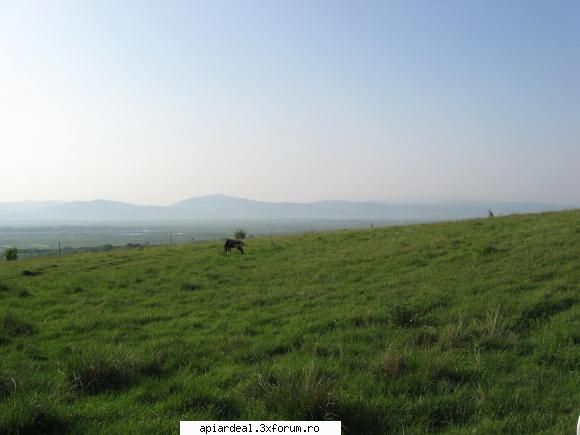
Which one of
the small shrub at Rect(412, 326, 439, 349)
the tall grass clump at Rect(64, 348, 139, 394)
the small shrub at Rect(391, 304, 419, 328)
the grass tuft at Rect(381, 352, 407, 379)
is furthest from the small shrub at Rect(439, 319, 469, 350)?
the tall grass clump at Rect(64, 348, 139, 394)

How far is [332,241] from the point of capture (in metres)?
25.5

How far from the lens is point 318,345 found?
8.48m

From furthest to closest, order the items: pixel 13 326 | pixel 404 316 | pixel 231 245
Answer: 1. pixel 231 245
2. pixel 13 326
3. pixel 404 316

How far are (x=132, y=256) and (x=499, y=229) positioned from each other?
21.2 m

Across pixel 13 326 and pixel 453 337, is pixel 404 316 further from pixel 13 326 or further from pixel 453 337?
pixel 13 326

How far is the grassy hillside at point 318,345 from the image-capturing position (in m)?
5.65

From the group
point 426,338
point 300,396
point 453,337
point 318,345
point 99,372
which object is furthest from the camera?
point 426,338

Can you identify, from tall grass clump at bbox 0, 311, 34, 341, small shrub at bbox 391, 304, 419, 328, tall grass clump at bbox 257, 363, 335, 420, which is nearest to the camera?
tall grass clump at bbox 257, 363, 335, 420

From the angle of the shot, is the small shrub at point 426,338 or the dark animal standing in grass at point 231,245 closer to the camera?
the small shrub at point 426,338

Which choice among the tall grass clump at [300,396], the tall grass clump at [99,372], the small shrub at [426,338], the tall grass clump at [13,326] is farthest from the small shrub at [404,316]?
the tall grass clump at [13,326]

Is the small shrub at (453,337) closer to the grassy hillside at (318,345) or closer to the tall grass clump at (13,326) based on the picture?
the grassy hillside at (318,345)

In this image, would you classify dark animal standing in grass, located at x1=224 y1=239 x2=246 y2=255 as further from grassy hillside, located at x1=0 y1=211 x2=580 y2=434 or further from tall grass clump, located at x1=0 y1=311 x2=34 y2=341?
tall grass clump, located at x1=0 y1=311 x2=34 y2=341

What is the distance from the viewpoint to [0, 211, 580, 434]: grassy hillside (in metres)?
5.65

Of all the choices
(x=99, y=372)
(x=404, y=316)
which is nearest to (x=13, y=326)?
(x=99, y=372)
